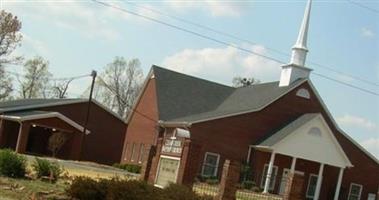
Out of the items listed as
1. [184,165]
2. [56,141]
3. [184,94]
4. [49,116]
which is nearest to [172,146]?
[184,165]

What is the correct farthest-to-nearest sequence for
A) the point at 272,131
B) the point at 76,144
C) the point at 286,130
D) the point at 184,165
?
the point at 76,144, the point at 272,131, the point at 286,130, the point at 184,165

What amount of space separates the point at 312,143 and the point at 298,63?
7312mm

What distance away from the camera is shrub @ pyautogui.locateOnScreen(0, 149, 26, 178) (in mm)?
21922

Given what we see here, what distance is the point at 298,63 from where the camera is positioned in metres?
48.0

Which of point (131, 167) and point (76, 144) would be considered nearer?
point (131, 167)

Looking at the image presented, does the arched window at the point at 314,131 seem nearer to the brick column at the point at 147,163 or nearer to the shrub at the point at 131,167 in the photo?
the shrub at the point at 131,167

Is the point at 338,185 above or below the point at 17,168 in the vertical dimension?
above

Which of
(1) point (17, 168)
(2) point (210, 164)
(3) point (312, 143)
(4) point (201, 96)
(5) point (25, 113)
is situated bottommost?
(1) point (17, 168)

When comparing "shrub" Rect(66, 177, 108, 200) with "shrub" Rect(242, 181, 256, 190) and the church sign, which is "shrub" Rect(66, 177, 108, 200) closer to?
the church sign

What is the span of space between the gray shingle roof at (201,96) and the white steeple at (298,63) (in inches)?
27.8

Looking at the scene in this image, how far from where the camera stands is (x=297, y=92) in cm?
4700

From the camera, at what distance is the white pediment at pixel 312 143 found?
4275cm

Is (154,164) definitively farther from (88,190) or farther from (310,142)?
(310,142)

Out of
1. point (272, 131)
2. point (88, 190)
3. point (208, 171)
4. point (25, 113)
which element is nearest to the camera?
point (88, 190)
